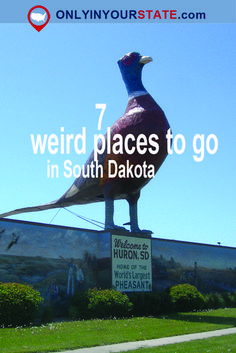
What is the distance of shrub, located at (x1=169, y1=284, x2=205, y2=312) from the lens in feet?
75.7

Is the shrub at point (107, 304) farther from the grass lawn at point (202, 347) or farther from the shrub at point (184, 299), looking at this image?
the grass lawn at point (202, 347)

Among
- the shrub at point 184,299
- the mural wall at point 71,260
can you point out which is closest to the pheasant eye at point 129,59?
the mural wall at point 71,260

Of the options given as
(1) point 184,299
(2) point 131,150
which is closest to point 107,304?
(1) point 184,299

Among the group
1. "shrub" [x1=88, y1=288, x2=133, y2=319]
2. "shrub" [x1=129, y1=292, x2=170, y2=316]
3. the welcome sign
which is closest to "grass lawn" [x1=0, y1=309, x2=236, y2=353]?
"shrub" [x1=88, y1=288, x2=133, y2=319]

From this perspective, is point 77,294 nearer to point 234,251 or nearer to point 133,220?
point 133,220

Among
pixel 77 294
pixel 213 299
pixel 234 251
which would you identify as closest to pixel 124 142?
pixel 77 294

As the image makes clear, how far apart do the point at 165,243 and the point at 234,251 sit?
846 cm

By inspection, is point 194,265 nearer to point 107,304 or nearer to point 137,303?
point 137,303

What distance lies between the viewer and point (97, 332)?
1485cm

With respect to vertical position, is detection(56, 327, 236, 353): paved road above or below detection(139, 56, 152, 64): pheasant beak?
below

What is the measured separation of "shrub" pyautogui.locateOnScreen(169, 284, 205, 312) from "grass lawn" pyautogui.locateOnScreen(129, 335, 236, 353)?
9.41m

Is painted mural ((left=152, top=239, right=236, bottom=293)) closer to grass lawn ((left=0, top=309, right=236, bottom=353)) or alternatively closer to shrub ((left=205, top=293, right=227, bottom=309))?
shrub ((left=205, top=293, right=227, bottom=309))

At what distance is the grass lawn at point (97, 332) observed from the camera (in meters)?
12.3

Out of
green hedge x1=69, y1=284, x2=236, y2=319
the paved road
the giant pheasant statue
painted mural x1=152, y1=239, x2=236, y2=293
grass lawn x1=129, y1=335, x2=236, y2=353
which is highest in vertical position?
the giant pheasant statue
